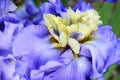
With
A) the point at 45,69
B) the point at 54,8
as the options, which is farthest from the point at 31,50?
the point at 54,8

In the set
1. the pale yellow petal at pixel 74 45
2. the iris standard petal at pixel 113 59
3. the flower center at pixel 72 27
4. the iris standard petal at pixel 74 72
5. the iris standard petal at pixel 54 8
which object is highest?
the iris standard petal at pixel 54 8

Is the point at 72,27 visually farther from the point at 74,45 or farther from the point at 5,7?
the point at 5,7

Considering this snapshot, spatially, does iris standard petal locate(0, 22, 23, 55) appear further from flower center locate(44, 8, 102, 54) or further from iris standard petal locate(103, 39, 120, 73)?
iris standard petal locate(103, 39, 120, 73)

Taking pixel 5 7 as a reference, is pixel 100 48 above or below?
below

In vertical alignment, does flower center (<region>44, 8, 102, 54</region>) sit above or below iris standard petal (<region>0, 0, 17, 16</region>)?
below

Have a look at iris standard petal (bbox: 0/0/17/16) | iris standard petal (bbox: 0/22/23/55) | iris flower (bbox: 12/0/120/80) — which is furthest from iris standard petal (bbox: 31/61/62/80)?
iris standard petal (bbox: 0/0/17/16)

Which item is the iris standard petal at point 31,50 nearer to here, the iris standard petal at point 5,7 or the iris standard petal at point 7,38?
the iris standard petal at point 7,38

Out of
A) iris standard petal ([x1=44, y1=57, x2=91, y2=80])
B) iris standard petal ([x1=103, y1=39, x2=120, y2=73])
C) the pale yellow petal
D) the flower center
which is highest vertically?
the flower center

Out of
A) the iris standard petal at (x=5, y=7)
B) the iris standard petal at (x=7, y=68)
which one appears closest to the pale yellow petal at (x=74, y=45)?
the iris standard petal at (x=7, y=68)
